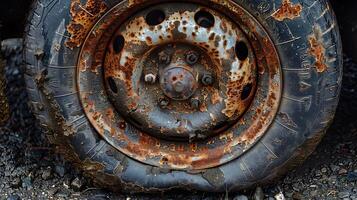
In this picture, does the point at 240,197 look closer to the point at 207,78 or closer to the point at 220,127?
the point at 220,127

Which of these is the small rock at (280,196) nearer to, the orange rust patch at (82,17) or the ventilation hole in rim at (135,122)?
the ventilation hole in rim at (135,122)

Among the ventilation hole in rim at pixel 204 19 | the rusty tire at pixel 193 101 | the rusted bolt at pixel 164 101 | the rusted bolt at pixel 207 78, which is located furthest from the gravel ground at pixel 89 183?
the ventilation hole in rim at pixel 204 19

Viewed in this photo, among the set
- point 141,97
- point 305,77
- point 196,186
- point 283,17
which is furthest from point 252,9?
point 196,186

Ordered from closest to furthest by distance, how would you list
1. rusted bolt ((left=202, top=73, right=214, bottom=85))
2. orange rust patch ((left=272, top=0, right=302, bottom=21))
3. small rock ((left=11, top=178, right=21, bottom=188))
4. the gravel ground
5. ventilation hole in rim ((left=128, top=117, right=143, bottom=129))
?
orange rust patch ((left=272, top=0, right=302, bottom=21))
rusted bolt ((left=202, top=73, right=214, bottom=85))
ventilation hole in rim ((left=128, top=117, right=143, bottom=129))
the gravel ground
small rock ((left=11, top=178, right=21, bottom=188))

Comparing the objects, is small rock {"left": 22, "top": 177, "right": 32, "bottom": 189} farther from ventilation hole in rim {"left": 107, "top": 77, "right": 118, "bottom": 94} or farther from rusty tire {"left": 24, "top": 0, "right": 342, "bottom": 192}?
ventilation hole in rim {"left": 107, "top": 77, "right": 118, "bottom": 94}

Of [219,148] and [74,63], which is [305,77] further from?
[74,63]

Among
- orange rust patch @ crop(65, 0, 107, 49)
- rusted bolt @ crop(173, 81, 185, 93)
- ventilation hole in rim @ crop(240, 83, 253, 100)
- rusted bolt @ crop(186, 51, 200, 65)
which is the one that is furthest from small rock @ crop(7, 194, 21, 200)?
ventilation hole in rim @ crop(240, 83, 253, 100)
